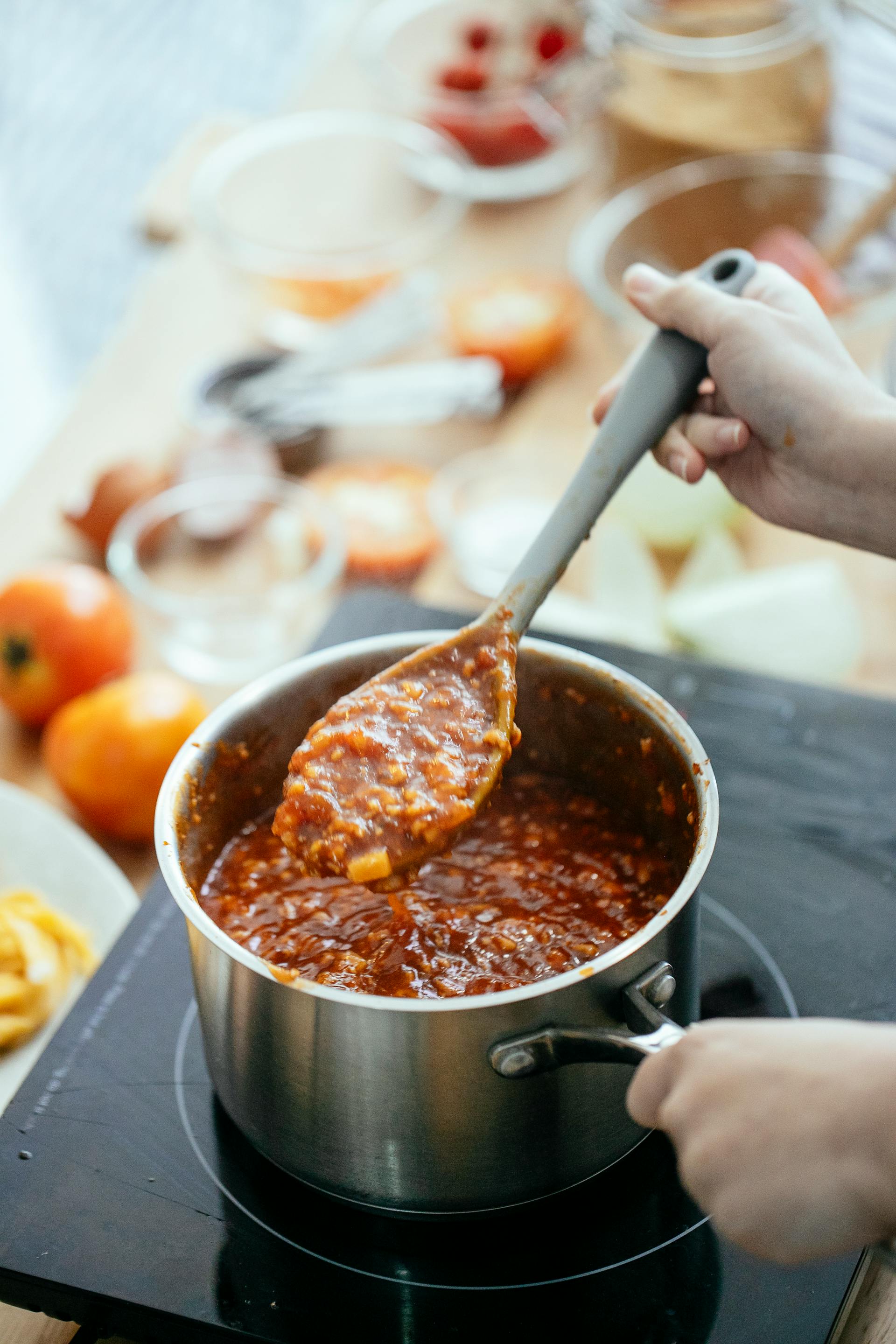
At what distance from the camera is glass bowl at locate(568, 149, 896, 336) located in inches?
78.4

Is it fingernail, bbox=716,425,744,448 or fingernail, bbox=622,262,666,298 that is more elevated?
fingernail, bbox=622,262,666,298

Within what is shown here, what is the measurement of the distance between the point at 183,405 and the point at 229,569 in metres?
0.28

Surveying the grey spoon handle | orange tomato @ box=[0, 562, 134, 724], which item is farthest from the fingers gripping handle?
orange tomato @ box=[0, 562, 134, 724]

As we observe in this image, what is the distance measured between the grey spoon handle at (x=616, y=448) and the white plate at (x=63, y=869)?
51 centimetres

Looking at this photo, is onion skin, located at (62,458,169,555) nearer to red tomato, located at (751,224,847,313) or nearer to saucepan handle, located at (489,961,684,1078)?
red tomato, located at (751,224,847,313)

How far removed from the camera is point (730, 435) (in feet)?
3.89

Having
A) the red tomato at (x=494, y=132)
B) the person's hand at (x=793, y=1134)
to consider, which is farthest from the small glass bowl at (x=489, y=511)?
the person's hand at (x=793, y=1134)

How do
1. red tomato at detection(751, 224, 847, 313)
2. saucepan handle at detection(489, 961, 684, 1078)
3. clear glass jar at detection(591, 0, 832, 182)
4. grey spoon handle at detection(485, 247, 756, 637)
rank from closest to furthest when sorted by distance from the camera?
saucepan handle at detection(489, 961, 684, 1078)
grey spoon handle at detection(485, 247, 756, 637)
red tomato at detection(751, 224, 847, 313)
clear glass jar at detection(591, 0, 832, 182)

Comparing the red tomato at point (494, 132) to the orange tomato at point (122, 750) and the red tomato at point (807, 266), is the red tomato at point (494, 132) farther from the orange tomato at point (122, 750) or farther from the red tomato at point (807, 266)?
the orange tomato at point (122, 750)

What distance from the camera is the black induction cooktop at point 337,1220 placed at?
90cm

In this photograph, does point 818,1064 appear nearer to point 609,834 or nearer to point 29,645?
point 609,834

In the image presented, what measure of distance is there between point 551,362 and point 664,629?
592 millimetres

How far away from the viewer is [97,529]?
5.97ft

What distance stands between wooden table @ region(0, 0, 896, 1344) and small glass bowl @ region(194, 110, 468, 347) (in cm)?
9
